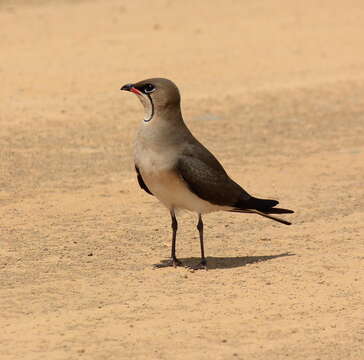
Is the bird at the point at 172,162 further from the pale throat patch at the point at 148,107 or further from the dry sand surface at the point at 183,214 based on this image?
the dry sand surface at the point at 183,214

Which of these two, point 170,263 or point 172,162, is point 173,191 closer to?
point 172,162

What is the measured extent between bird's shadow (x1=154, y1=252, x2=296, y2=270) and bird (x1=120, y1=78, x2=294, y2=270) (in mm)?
102

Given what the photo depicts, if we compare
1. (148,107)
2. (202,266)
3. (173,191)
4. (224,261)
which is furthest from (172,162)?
(224,261)

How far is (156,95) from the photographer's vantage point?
8383 millimetres

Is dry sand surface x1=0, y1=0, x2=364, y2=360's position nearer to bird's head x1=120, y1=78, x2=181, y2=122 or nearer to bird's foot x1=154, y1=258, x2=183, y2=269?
bird's foot x1=154, y1=258, x2=183, y2=269

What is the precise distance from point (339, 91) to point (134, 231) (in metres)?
7.06

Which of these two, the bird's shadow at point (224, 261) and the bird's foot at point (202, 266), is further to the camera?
the bird's shadow at point (224, 261)

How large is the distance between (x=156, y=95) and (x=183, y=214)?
87.2 inches

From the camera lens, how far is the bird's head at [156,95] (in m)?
8.37

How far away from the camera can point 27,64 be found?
1648cm

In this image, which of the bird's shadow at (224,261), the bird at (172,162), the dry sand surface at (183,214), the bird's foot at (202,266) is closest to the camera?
the dry sand surface at (183,214)

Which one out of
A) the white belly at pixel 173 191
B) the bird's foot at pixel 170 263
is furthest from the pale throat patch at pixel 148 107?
the bird's foot at pixel 170 263

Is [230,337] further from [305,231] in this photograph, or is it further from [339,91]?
[339,91]

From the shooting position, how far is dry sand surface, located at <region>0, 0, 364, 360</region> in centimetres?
727
